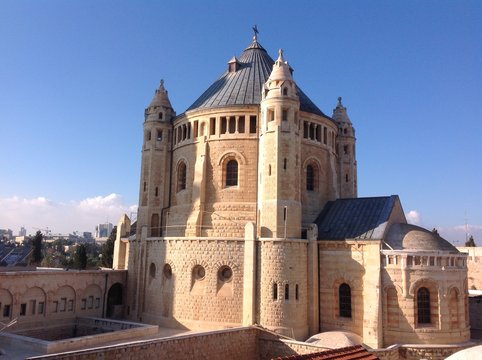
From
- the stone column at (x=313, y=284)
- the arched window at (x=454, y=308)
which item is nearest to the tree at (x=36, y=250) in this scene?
the stone column at (x=313, y=284)

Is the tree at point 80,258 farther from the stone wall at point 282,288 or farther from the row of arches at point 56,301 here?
the stone wall at point 282,288

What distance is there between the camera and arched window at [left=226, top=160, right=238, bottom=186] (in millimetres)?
33812

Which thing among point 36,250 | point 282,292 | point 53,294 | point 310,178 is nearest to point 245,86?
point 310,178

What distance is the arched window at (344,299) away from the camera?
29234 millimetres

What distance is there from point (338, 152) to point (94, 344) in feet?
84.5

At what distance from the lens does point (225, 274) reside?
101 ft

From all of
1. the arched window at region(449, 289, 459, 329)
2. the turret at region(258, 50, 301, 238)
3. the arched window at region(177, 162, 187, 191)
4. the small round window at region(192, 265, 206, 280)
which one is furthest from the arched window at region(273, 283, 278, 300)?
the arched window at region(177, 162, 187, 191)

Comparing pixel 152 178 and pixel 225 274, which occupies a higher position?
pixel 152 178

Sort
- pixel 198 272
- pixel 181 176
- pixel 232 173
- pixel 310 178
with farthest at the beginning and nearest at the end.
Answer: pixel 181 176, pixel 310 178, pixel 232 173, pixel 198 272

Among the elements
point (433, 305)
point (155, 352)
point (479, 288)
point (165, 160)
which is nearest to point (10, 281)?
point (155, 352)

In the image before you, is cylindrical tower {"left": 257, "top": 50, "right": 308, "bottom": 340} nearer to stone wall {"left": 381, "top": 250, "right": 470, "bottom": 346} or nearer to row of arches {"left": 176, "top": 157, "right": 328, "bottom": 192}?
row of arches {"left": 176, "top": 157, "right": 328, "bottom": 192}

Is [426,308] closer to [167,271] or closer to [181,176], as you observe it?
[167,271]

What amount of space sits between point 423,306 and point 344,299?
4847 millimetres

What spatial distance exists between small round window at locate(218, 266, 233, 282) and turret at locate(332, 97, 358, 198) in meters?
14.7
